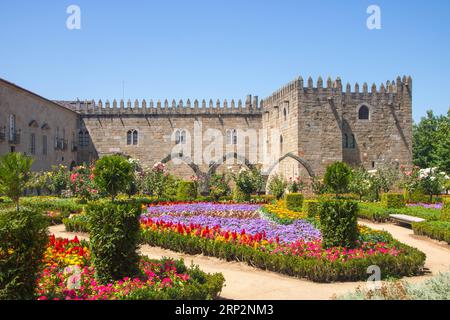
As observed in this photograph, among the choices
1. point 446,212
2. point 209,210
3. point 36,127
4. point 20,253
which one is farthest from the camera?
point 36,127

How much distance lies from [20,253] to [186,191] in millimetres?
14698

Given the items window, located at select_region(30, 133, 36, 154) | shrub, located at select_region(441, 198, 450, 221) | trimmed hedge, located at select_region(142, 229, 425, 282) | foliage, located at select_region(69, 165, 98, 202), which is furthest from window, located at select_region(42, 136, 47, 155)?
shrub, located at select_region(441, 198, 450, 221)

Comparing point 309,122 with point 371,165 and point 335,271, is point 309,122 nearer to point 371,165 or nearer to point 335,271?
point 371,165

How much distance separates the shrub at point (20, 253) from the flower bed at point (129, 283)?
33 centimetres

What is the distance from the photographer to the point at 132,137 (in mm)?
30891

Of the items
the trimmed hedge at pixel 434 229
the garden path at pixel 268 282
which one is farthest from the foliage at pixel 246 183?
the garden path at pixel 268 282

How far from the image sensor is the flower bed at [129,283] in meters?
5.32

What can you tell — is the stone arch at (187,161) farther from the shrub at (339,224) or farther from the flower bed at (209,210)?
the shrub at (339,224)

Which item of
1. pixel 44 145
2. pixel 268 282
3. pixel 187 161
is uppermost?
pixel 44 145

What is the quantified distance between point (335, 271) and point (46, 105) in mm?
23543

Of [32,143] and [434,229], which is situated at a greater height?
[32,143]

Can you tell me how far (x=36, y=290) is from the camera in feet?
17.7

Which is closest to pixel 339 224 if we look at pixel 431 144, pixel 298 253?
pixel 298 253

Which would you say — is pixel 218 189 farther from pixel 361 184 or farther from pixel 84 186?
pixel 361 184
